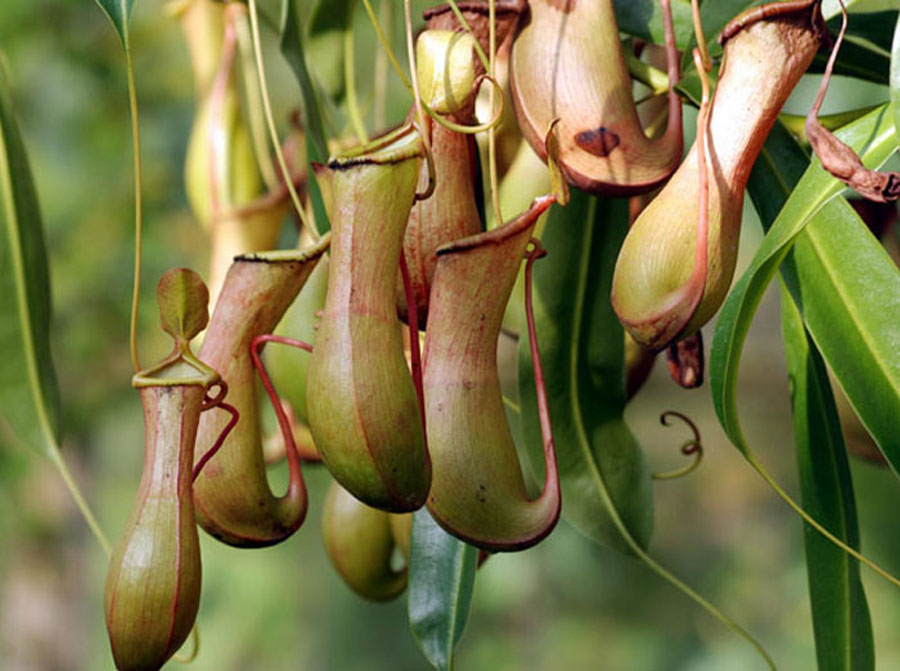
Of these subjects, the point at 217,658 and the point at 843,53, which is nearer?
the point at 843,53

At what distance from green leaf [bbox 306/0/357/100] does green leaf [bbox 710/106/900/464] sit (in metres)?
0.40

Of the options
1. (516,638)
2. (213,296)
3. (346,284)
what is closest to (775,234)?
(346,284)

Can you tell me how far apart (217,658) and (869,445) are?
2.63 metres

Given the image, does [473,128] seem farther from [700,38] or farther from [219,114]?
[219,114]

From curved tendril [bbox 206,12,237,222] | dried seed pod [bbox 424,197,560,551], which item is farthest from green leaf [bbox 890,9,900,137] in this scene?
curved tendril [bbox 206,12,237,222]

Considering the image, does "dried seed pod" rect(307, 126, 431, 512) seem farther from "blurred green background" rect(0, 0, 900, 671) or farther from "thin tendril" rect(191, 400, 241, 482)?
"blurred green background" rect(0, 0, 900, 671)

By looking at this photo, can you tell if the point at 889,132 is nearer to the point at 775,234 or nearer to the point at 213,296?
the point at 775,234

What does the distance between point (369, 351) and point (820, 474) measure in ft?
0.96

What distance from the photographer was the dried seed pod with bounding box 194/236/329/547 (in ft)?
1.66

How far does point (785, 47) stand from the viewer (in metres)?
0.46

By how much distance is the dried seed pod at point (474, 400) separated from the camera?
45 cm

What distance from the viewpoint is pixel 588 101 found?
48 centimetres

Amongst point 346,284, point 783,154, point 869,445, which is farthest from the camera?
point 869,445

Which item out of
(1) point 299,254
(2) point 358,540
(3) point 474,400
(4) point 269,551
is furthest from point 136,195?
(4) point 269,551
